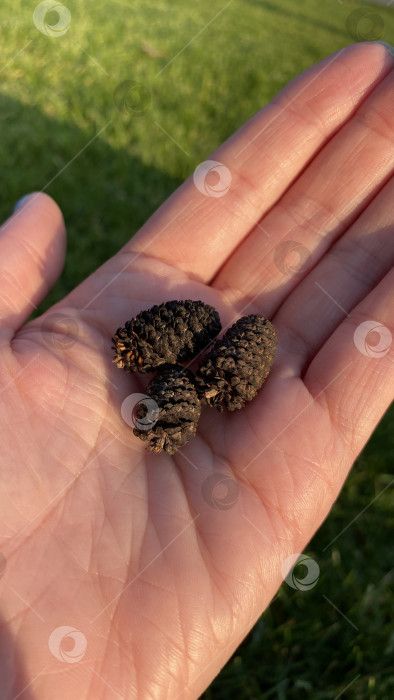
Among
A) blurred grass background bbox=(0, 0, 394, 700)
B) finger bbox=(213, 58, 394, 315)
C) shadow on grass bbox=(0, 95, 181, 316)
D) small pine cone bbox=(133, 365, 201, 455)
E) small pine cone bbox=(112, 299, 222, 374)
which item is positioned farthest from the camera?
shadow on grass bbox=(0, 95, 181, 316)

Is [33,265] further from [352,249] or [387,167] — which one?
[387,167]

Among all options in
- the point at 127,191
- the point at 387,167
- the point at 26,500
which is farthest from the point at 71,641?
the point at 127,191

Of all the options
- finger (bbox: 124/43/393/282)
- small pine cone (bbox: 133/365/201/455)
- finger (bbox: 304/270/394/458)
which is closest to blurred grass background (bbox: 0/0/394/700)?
finger (bbox: 304/270/394/458)

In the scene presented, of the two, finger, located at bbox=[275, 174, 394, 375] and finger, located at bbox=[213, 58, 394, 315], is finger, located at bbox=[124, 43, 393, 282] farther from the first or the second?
finger, located at bbox=[275, 174, 394, 375]

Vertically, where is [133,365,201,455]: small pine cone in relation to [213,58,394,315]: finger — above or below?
below

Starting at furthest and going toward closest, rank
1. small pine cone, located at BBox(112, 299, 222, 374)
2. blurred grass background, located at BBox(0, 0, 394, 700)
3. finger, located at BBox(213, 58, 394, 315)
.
Result: finger, located at BBox(213, 58, 394, 315), blurred grass background, located at BBox(0, 0, 394, 700), small pine cone, located at BBox(112, 299, 222, 374)

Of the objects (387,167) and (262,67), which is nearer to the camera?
(387,167)

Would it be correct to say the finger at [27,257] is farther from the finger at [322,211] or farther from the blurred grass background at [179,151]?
the blurred grass background at [179,151]
